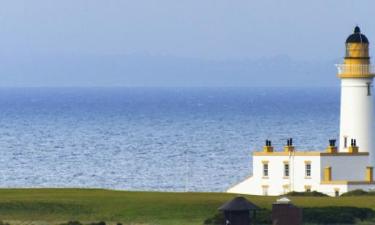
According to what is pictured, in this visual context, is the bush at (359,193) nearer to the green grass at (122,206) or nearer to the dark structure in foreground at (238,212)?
the green grass at (122,206)

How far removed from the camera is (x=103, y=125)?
189125 millimetres

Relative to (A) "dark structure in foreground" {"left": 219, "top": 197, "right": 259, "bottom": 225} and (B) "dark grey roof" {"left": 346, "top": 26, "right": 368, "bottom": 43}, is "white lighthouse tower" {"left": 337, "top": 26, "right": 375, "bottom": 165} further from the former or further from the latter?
(A) "dark structure in foreground" {"left": 219, "top": 197, "right": 259, "bottom": 225}

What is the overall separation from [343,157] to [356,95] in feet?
15.6

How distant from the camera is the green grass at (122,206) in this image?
5147 cm

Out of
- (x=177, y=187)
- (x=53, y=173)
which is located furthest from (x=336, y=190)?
(x=53, y=173)

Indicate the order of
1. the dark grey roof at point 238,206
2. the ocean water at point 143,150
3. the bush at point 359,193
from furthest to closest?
the ocean water at point 143,150 → the bush at point 359,193 → the dark grey roof at point 238,206

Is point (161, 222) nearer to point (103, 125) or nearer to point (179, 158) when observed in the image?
point (179, 158)

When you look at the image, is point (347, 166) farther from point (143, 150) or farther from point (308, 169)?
point (143, 150)

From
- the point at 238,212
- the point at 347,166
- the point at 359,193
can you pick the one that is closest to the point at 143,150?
the point at 347,166

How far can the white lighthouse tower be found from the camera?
70.9 m

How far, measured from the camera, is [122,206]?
53.4 m

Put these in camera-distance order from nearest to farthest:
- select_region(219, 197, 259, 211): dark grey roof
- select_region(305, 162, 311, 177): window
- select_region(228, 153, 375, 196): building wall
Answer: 1. select_region(219, 197, 259, 211): dark grey roof
2. select_region(228, 153, 375, 196): building wall
3. select_region(305, 162, 311, 177): window

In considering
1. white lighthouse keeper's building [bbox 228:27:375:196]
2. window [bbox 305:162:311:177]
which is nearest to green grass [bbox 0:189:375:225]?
white lighthouse keeper's building [bbox 228:27:375:196]

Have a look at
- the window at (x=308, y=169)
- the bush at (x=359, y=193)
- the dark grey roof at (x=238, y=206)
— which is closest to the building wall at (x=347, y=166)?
the window at (x=308, y=169)
